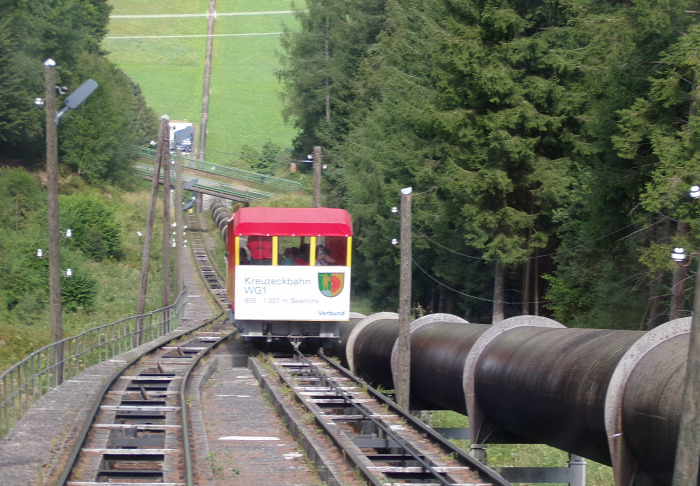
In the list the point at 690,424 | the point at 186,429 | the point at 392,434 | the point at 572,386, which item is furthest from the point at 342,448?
the point at 690,424

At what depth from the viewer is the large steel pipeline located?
10.3 meters

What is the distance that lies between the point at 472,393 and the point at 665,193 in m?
10.6

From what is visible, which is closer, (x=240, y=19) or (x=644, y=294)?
(x=644, y=294)

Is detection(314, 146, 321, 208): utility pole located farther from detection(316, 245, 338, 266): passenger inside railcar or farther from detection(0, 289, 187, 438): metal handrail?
detection(316, 245, 338, 266): passenger inside railcar

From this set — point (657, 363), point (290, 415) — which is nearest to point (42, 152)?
point (290, 415)

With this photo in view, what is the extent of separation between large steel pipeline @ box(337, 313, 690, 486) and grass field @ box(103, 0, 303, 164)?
312 ft

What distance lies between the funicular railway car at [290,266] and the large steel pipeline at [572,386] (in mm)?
5742

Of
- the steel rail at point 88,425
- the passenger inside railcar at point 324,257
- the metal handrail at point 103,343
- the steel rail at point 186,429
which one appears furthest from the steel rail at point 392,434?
the metal handrail at point 103,343

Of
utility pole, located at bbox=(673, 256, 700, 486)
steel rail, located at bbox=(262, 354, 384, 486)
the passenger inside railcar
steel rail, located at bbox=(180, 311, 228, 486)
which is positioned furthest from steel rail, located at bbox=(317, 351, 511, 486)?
the passenger inside railcar

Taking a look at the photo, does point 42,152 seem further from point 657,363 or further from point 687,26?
point 657,363

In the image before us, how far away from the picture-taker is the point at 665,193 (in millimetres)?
23422

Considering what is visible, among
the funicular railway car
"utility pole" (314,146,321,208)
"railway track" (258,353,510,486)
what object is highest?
"utility pole" (314,146,321,208)

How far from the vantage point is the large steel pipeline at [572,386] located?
10.3 meters

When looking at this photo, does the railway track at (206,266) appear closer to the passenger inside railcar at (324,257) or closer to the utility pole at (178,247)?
the utility pole at (178,247)
